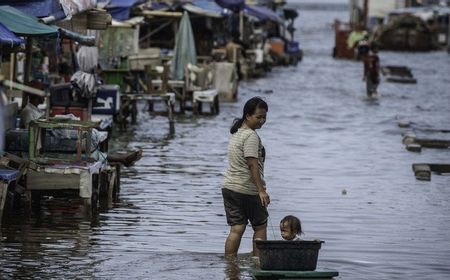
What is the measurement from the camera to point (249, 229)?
14.4m

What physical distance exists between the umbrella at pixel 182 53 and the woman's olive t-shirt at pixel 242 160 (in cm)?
1890

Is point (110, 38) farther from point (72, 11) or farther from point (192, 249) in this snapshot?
point (192, 249)

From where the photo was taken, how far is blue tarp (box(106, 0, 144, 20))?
30.2 metres

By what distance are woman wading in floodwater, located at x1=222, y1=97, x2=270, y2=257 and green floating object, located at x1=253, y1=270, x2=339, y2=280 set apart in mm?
798

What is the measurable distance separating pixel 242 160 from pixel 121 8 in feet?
63.2

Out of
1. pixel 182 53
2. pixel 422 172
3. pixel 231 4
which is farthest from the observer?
pixel 231 4

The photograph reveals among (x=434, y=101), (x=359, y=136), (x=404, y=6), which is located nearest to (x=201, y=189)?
(x=359, y=136)

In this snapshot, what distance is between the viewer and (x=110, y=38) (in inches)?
1144

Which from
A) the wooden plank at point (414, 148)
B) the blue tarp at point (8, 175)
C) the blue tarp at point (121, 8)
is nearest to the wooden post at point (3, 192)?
the blue tarp at point (8, 175)

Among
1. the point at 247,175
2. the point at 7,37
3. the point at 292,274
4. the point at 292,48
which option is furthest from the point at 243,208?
the point at 292,48

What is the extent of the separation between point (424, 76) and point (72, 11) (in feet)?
116

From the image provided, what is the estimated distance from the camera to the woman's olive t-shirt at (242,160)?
11.8 meters

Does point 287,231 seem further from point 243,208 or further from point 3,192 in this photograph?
point 3,192

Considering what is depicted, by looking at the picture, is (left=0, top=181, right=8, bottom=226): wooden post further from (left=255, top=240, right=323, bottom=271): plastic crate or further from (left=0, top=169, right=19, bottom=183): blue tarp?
(left=255, top=240, right=323, bottom=271): plastic crate
